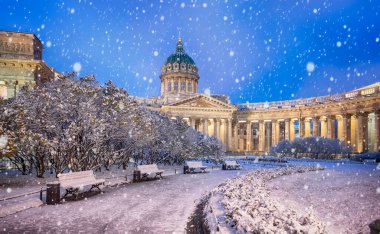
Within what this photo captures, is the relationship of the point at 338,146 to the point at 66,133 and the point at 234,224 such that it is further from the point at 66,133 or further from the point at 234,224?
the point at 234,224

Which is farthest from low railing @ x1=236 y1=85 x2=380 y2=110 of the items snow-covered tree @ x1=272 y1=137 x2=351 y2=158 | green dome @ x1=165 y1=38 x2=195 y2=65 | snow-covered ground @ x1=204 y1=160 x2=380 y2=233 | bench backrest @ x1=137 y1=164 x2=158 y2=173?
bench backrest @ x1=137 y1=164 x2=158 y2=173

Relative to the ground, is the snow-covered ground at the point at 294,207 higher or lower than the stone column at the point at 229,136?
lower

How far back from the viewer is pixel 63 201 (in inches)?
456

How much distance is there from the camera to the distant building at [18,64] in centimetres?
3177

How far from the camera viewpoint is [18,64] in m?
31.9

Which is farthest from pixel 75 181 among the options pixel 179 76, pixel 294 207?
Result: pixel 179 76

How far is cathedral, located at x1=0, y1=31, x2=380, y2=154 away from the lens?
32.9 metres

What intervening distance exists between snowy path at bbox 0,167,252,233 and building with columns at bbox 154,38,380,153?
95.1 feet

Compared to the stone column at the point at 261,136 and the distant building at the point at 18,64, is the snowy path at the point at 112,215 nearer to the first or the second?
the distant building at the point at 18,64

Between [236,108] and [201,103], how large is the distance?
746 centimetres

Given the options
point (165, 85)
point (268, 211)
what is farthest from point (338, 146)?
point (165, 85)

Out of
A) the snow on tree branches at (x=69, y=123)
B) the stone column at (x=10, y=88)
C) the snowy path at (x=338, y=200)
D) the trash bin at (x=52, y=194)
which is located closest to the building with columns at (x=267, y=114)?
the stone column at (x=10, y=88)

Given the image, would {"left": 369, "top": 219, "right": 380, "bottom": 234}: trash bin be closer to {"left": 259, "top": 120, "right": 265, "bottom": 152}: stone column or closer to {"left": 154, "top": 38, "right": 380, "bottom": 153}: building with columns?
{"left": 154, "top": 38, "right": 380, "bottom": 153}: building with columns

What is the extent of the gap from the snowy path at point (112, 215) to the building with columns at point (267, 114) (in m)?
29.0
